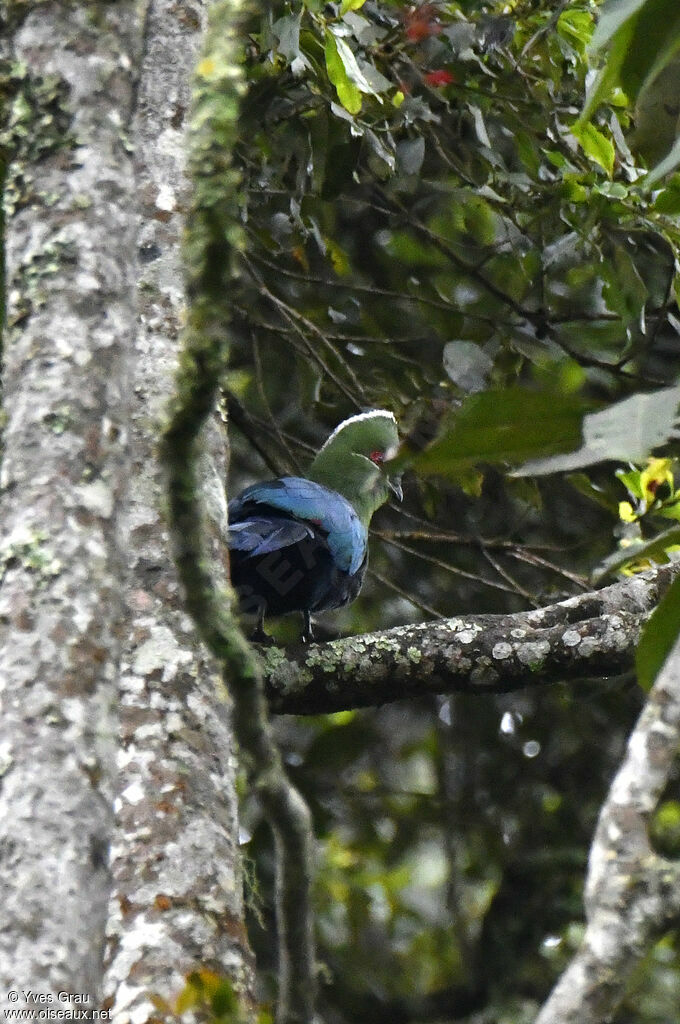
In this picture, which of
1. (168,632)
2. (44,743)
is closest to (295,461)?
(168,632)

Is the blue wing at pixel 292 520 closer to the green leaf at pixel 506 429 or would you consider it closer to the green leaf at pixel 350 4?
the green leaf at pixel 350 4

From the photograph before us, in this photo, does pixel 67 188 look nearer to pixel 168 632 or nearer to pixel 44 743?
pixel 44 743

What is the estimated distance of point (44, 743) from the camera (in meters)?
1.25

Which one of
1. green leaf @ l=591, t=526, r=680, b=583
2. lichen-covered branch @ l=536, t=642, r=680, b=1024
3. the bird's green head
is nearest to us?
lichen-covered branch @ l=536, t=642, r=680, b=1024

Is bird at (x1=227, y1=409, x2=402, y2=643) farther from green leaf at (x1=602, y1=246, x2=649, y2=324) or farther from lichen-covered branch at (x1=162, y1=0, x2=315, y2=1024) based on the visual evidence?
lichen-covered branch at (x1=162, y1=0, x2=315, y2=1024)

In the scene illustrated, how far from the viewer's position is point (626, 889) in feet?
3.63

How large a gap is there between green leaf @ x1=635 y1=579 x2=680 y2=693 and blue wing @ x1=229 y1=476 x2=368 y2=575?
2035 mm

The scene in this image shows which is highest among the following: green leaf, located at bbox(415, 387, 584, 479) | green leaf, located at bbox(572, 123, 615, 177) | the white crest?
green leaf, located at bbox(415, 387, 584, 479)

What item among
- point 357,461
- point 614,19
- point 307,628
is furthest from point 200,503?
point 357,461

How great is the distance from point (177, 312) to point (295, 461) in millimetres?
1723

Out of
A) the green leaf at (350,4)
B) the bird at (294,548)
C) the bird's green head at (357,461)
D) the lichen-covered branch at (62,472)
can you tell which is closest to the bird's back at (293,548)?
the bird at (294,548)

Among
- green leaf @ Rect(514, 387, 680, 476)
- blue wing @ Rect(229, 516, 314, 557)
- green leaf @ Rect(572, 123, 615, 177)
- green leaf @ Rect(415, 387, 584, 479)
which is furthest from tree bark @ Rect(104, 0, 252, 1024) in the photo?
green leaf @ Rect(572, 123, 615, 177)

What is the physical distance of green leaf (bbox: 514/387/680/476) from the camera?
3.96 ft

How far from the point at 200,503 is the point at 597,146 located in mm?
2349
